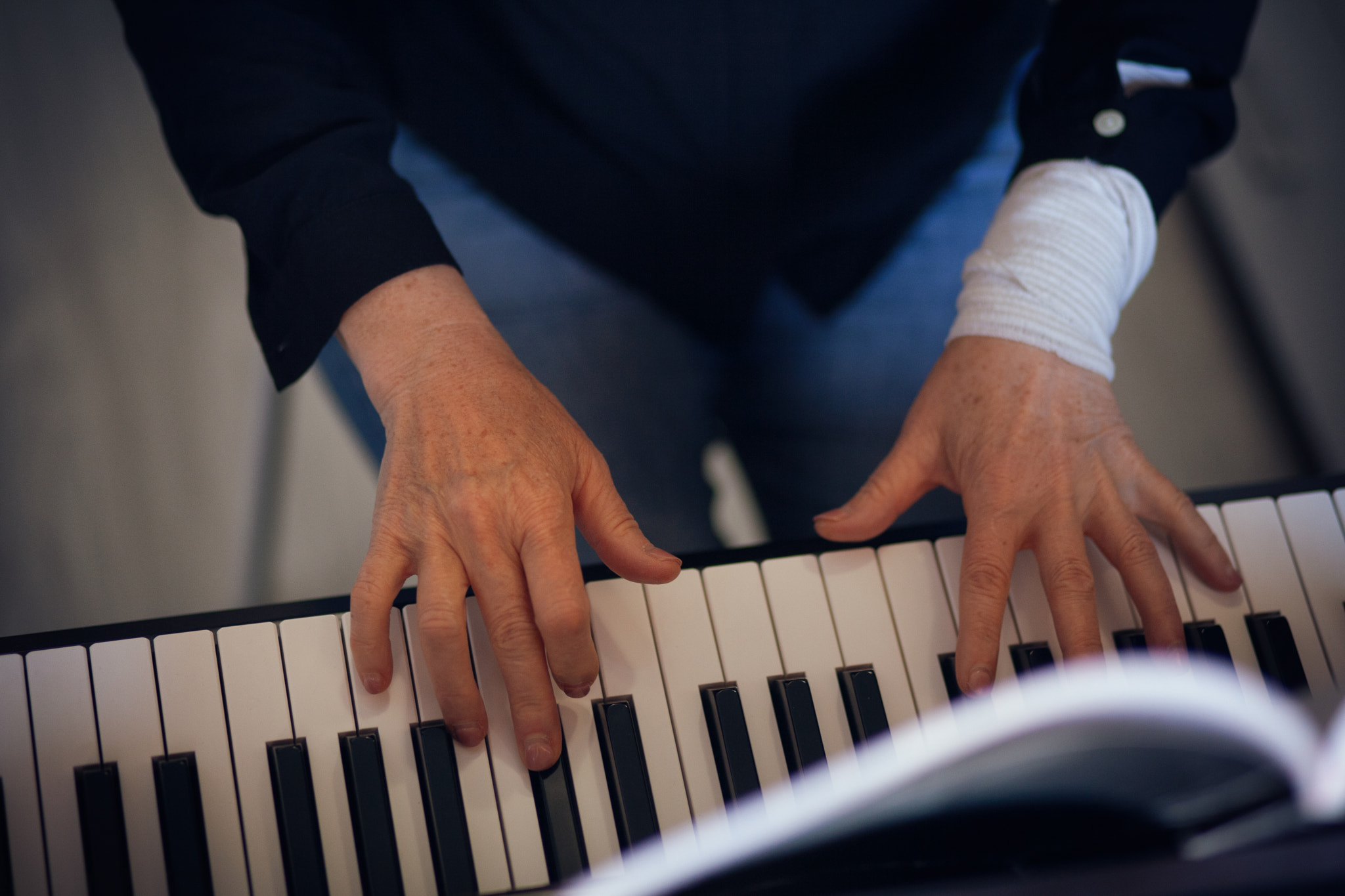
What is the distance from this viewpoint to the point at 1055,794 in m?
0.40

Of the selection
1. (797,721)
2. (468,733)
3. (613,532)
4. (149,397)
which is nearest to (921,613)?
(797,721)

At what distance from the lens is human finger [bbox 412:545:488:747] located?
1.82ft

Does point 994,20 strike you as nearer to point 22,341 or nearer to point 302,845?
point 302,845

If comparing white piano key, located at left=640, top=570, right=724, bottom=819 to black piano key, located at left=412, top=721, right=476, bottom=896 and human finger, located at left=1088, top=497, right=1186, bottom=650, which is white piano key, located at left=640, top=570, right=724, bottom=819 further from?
human finger, located at left=1088, top=497, right=1186, bottom=650

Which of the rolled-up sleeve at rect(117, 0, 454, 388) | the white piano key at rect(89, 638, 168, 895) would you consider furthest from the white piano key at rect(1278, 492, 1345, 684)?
the white piano key at rect(89, 638, 168, 895)

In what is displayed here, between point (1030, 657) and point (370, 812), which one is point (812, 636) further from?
point (370, 812)

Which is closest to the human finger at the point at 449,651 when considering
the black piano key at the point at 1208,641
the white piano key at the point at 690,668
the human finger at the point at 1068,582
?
the white piano key at the point at 690,668

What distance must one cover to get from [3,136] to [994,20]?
1.66 metres

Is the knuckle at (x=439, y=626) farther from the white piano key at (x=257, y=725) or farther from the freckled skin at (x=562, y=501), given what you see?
the white piano key at (x=257, y=725)

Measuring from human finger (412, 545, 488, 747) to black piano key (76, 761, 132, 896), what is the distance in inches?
8.3

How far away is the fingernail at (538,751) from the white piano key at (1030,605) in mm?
379

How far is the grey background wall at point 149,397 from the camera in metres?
1.39

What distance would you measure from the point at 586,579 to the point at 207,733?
0.28 metres

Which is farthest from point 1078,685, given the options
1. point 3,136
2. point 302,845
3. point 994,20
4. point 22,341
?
point 3,136
